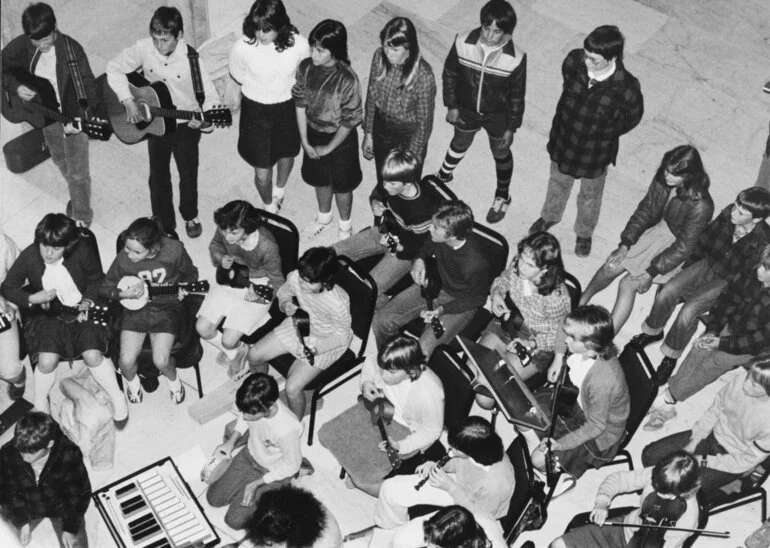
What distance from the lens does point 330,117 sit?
23.5 feet

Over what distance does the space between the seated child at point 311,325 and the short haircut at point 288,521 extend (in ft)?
4.15

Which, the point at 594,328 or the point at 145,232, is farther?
the point at 145,232

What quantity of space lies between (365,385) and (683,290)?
2085mm

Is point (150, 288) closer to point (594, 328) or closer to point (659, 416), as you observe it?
point (594, 328)

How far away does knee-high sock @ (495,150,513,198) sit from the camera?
7.82 m

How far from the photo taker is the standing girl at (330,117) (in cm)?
684

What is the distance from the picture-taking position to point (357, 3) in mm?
9617

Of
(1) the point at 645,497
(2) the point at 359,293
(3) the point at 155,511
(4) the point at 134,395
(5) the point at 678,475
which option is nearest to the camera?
(5) the point at 678,475

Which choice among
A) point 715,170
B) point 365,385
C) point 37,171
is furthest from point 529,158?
point 37,171

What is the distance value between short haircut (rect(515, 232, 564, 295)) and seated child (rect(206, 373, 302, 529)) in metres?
1.56

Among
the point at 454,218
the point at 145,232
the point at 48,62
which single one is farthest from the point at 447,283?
the point at 48,62

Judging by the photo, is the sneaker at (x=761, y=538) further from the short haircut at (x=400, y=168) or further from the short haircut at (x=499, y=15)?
the short haircut at (x=499, y=15)

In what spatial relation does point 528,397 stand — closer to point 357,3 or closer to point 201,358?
point 201,358

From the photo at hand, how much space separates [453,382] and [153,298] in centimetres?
181
